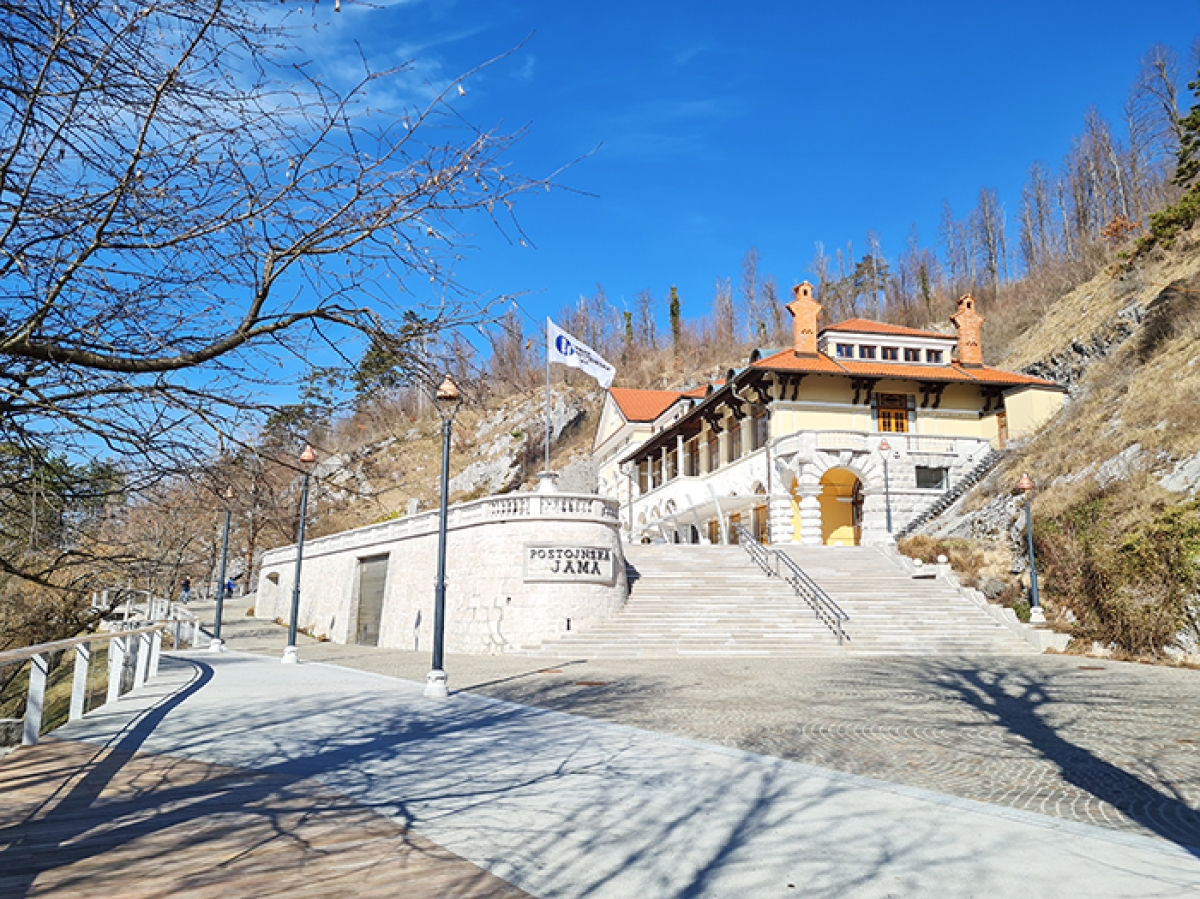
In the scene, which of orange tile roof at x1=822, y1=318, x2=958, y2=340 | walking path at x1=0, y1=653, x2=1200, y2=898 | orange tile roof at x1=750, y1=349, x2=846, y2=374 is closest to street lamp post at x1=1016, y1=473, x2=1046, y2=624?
orange tile roof at x1=750, y1=349, x2=846, y2=374

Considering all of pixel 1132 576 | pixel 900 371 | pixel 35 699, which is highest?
pixel 900 371

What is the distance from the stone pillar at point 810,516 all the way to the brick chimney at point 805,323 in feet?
26.3

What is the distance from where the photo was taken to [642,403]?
54.9 meters

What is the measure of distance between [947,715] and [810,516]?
22.9 meters

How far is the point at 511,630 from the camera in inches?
886

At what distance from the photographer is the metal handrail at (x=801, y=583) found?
2080cm

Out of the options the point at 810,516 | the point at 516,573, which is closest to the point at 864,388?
the point at 810,516

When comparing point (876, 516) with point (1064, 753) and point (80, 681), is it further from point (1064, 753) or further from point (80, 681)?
point (80, 681)

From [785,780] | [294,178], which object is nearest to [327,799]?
[785,780]

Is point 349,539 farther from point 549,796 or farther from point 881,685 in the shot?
point 549,796

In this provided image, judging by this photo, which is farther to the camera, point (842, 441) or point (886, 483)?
point (886, 483)

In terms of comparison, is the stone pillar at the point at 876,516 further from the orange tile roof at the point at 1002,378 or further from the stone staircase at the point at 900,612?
the orange tile roof at the point at 1002,378

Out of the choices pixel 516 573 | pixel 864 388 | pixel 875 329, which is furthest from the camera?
pixel 875 329

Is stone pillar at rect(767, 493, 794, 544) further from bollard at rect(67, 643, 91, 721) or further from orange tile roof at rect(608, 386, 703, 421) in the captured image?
bollard at rect(67, 643, 91, 721)
